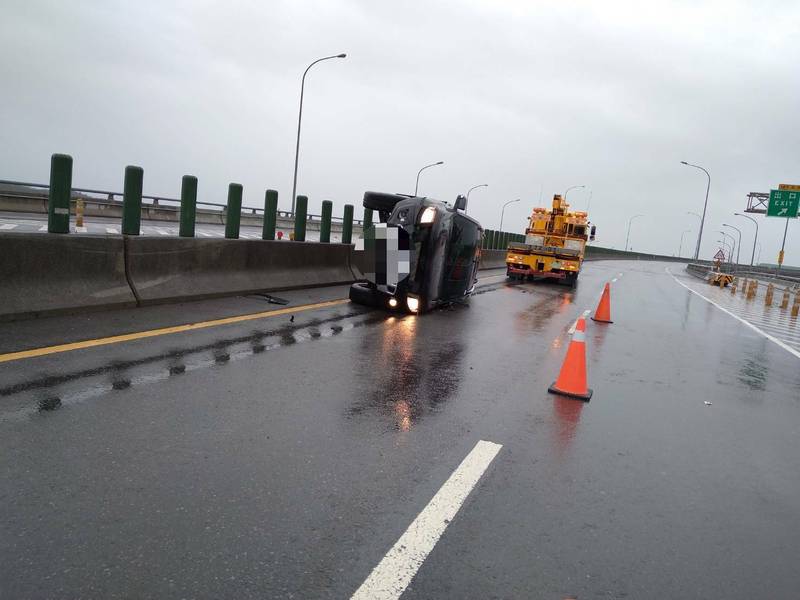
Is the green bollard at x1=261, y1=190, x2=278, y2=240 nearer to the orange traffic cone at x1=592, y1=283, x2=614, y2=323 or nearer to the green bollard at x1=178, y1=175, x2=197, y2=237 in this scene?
the green bollard at x1=178, y1=175, x2=197, y2=237

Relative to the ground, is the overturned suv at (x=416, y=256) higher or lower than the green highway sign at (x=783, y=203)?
lower

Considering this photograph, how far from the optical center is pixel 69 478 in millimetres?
3426

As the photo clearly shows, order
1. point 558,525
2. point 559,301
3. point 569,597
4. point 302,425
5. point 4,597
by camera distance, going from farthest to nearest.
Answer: point 559,301
point 302,425
point 558,525
point 569,597
point 4,597

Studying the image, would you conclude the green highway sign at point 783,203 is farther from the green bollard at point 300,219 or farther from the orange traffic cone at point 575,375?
the orange traffic cone at point 575,375

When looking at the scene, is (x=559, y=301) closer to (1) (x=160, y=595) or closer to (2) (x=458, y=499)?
(2) (x=458, y=499)

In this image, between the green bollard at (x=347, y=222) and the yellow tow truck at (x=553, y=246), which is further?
the yellow tow truck at (x=553, y=246)

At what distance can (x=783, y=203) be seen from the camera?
149 feet

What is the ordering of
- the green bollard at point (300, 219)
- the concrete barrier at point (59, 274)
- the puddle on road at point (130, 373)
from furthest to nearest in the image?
the green bollard at point (300, 219)
the concrete barrier at point (59, 274)
the puddle on road at point (130, 373)

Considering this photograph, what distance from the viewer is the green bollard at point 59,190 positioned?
26.3ft

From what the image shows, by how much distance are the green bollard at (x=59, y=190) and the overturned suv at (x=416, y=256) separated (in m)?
5.34

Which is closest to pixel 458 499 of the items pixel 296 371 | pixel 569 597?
pixel 569 597

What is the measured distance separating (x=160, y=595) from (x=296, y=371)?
12.9 feet

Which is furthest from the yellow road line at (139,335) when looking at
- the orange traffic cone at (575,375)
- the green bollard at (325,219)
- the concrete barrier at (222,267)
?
the orange traffic cone at (575,375)

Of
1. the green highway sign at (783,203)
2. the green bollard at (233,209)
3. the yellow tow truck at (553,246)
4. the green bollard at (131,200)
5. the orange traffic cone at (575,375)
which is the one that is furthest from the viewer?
the green highway sign at (783,203)
